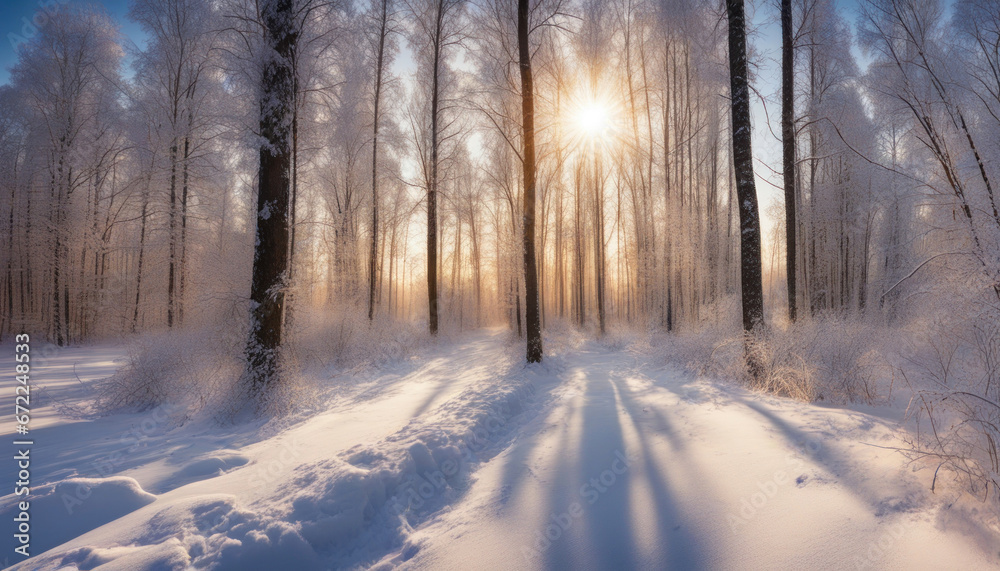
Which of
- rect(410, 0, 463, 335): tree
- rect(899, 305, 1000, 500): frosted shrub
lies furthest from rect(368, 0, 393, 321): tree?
rect(899, 305, 1000, 500): frosted shrub

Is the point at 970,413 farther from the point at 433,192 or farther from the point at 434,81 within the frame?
the point at 434,81

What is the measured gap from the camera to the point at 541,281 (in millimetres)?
24422

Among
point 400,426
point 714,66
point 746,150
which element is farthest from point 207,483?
point 714,66

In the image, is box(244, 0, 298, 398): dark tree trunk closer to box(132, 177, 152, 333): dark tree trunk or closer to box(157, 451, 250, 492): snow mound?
box(157, 451, 250, 492): snow mound

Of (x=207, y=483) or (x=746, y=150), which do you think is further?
(x=746, y=150)

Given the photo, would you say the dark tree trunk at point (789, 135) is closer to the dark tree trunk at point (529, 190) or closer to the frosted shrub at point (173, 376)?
the dark tree trunk at point (529, 190)

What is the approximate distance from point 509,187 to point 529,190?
8.04 meters

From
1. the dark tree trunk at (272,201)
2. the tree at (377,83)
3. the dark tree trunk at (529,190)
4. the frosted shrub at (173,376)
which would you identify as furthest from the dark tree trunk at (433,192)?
the frosted shrub at (173,376)

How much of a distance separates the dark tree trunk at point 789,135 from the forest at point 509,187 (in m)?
0.07

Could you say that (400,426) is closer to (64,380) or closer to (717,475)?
(717,475)

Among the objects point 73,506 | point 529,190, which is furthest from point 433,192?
point 73,506

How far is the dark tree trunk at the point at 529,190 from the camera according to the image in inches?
333

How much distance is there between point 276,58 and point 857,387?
969 cm

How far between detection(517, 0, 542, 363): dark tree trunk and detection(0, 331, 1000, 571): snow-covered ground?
3985 millimetres
